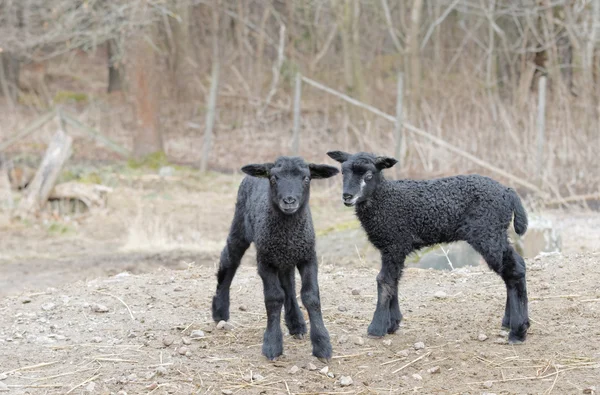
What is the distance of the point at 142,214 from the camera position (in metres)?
14.9

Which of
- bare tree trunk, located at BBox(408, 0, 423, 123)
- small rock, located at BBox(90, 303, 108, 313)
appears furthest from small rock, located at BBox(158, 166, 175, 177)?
small rock, located at BBox(90, 303, 108, 313)

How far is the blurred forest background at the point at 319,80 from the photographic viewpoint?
15.4 meters

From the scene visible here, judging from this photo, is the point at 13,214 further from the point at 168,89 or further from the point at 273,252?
the point at 168,89

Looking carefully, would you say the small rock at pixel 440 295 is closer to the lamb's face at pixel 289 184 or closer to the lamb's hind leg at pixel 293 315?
the lamb's hind leg at pixel 293 315

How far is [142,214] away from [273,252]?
9208mm

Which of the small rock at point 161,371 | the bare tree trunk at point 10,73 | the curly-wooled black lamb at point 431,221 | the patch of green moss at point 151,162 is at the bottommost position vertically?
the small rock at point 161,371

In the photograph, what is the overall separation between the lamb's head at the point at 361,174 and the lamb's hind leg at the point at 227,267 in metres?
1.10

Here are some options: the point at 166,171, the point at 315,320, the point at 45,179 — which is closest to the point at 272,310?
the point at 315,320

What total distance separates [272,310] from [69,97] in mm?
23781

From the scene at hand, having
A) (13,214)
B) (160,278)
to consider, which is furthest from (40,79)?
(160,278)

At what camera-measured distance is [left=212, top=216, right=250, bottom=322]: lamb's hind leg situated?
6.85 m

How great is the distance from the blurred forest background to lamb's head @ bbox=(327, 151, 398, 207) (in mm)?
7626

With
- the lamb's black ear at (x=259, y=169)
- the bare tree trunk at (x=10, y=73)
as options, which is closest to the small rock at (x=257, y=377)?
the lamb's black ear at (x=259, y=169)

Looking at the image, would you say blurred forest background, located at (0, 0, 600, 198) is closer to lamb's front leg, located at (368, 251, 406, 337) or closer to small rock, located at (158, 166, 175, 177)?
small rock, located at (158, 166, 175, 177)
